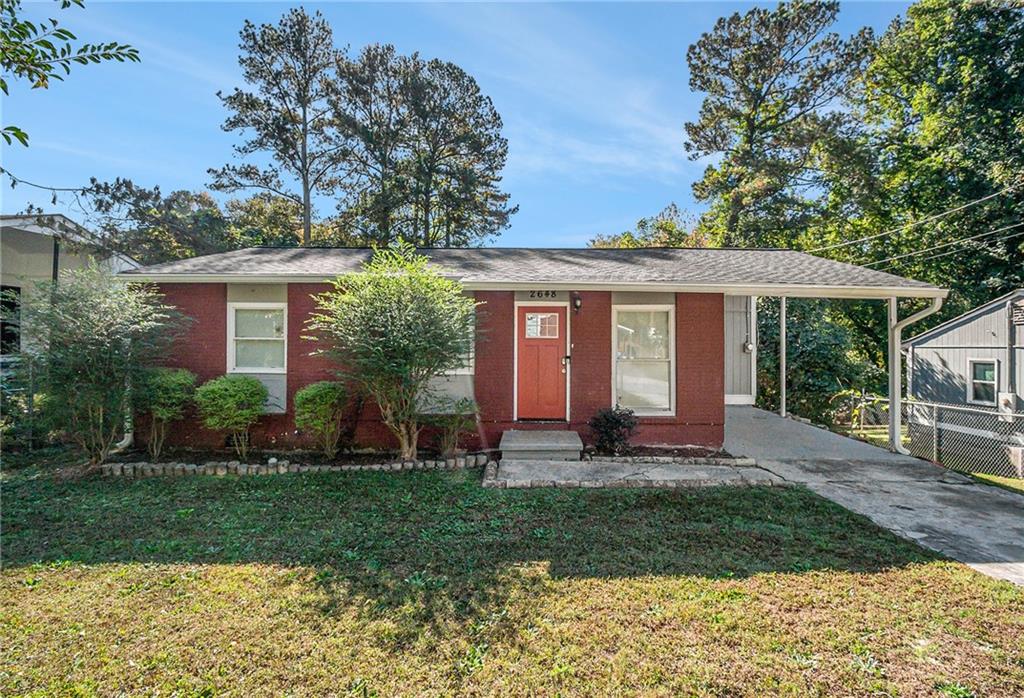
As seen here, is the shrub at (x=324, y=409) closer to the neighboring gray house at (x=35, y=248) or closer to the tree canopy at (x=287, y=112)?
the neighboring gray house at (x=35, y=248)

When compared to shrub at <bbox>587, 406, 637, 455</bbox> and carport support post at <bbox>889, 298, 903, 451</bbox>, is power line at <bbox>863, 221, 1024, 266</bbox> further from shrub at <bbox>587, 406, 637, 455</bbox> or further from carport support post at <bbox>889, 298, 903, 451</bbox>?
shrub at <bbox>587, 406, 637, 455</bbox>

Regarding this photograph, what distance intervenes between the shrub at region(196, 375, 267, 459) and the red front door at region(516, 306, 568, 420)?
157 inches

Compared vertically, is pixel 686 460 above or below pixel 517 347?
below

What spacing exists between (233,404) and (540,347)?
4.61 meters

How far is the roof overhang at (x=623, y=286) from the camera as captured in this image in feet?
22.1

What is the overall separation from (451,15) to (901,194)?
62.3 ft

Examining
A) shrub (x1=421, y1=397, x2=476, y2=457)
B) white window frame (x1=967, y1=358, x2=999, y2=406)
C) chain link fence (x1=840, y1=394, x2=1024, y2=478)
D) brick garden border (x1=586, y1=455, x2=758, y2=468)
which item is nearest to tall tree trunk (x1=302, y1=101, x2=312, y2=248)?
shrub (x1=421, y1=397, x2=476, y2=457)

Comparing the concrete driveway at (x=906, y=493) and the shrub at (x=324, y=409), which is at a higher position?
the shrub at (x=324, y=409)

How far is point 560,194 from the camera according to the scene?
2036cm

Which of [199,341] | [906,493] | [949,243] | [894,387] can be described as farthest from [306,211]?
[949,243]

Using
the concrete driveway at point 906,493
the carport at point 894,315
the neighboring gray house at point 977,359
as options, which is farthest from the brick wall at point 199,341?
the neighboring gray house at point 977,359

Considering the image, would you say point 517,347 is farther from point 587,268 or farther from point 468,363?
point 587,268

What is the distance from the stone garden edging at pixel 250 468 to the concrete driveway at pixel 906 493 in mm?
4334

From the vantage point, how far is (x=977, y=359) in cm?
924
